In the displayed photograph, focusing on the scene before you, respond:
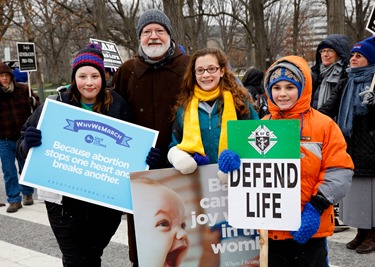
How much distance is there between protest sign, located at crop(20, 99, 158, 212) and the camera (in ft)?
9.89

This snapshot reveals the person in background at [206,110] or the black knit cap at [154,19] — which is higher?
the black knit cap at [154,19]

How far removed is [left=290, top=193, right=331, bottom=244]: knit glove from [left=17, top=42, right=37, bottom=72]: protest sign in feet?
25.4

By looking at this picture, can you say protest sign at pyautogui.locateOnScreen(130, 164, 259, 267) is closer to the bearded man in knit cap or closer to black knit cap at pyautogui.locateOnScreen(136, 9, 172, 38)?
the bearded man in knit cap

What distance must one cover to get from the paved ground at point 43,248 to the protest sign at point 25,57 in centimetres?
367

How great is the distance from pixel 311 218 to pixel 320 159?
0.34 meters

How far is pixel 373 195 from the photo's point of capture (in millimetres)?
4559

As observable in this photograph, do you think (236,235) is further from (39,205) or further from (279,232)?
(39,205)

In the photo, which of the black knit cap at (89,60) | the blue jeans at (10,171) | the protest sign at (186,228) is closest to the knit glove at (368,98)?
the protest sign at (186,228)

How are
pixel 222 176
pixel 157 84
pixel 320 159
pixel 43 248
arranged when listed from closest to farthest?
pixel 320 159 < pixel 222 176 < pixel 157 84 < pixel 43 248

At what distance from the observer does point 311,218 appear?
8.21 ft

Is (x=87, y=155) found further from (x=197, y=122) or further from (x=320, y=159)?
(x=320, y=159)

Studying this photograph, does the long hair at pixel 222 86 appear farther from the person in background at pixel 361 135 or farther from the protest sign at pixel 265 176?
the person in background at pixel 361 135

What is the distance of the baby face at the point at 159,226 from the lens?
118 inches

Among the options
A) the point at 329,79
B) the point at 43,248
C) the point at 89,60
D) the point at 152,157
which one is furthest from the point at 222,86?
the point at 43,248
